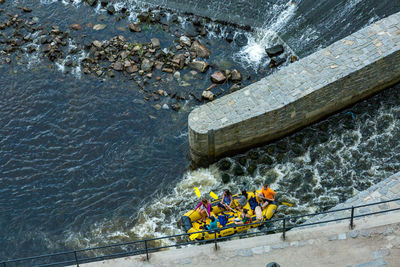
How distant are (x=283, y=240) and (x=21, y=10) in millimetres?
14954

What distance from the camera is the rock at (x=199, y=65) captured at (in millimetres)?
18069

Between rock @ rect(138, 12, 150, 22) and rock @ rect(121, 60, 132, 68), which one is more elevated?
rock @ rect(138, 12, 150, 22)

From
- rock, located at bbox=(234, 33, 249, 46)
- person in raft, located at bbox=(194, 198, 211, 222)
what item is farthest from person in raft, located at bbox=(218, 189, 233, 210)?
rock, located at bbox=(234, 33, 249, 46)

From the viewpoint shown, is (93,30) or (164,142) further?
(93,30)

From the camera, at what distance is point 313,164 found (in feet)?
50.4

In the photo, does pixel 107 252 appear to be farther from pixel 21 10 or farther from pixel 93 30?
pixel 21 10

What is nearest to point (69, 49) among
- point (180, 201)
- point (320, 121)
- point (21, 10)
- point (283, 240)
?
point (21, 10)

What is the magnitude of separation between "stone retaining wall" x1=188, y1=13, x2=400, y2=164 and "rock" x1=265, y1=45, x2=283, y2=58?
7.86ft

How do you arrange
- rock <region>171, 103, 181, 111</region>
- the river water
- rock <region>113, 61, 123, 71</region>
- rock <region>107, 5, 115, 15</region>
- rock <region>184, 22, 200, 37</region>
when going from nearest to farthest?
the river water → rock <region>171, 103, 181, 111</region> → rock <region>113, 61, 123, 71</region> → rock <region>184, 22, 200, 37</region> → rock <region>107, 5, 115, 15</region>

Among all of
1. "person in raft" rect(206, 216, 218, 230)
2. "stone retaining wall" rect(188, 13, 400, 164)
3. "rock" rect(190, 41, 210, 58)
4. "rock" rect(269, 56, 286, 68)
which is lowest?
"person in raft" rect(206, 216, 218, 230)

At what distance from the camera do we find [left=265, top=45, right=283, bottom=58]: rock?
18297 mm

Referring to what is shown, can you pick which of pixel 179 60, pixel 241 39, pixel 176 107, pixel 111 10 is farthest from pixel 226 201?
pixel 111 10

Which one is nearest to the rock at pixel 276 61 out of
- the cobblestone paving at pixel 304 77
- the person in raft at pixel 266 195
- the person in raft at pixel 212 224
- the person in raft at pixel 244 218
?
the cobblestone paving at pixel 304 77

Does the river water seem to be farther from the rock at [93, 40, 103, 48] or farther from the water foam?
the rock at [93, 40, 103, 48]
